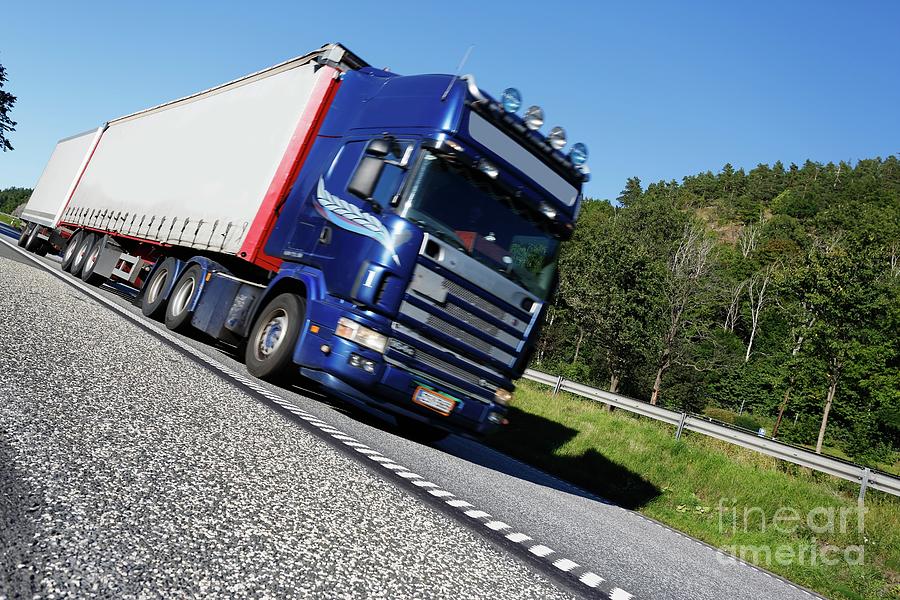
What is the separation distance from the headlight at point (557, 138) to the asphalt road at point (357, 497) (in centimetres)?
365

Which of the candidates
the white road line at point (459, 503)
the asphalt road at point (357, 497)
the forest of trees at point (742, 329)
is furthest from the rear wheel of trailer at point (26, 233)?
the forest of trees at point (742, 329)

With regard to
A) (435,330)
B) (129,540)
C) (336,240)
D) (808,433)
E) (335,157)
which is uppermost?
(808,433)

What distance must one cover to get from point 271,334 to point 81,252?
1139cm

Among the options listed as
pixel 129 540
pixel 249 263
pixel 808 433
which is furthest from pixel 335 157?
pixel 808 433

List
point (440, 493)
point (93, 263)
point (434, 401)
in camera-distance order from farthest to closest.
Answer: point (93, 263)
point (434, 401)
point (440, 493)

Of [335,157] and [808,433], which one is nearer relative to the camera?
[335,157]

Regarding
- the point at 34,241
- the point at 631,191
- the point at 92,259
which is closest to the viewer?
the point at 92,259

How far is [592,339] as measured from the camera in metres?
38.9

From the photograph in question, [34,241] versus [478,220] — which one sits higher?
[478,220]

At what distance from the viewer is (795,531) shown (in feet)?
29.2

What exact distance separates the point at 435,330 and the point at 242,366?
329cm

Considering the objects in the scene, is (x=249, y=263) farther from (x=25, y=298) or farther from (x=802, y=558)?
(x=802, y=558)

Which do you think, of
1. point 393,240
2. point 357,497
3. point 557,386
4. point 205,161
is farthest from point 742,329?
point 357,497

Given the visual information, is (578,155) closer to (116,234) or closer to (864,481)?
(864,481)
